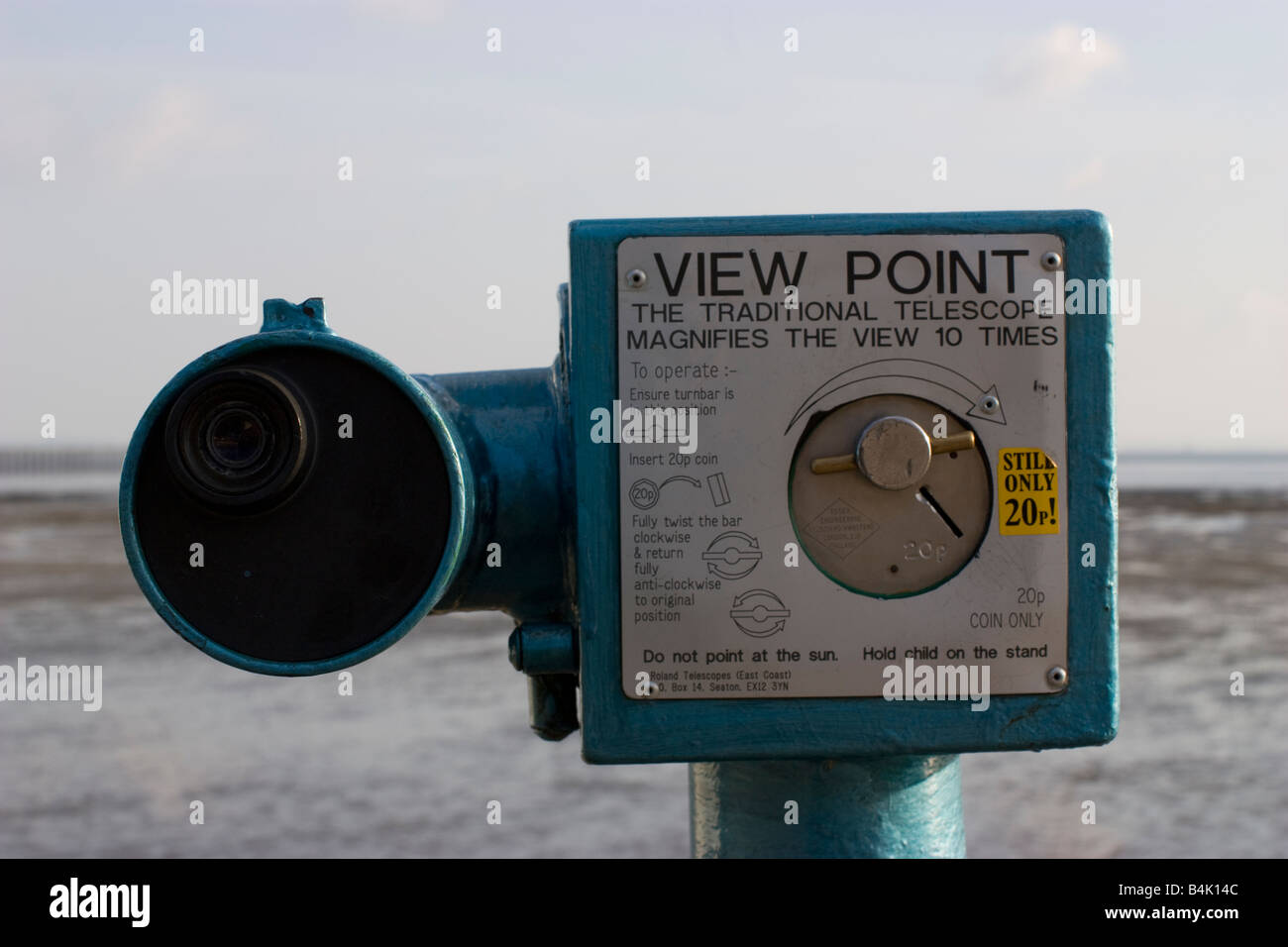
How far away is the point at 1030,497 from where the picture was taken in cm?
148

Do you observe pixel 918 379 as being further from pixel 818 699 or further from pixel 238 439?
pixel 238 439

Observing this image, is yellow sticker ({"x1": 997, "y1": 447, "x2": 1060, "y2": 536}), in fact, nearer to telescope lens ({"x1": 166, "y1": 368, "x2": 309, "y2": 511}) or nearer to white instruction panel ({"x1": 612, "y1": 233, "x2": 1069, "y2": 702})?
white instruction panel ({"x1": 612, "y1": 233, "x2": 1069, "y2": 702})

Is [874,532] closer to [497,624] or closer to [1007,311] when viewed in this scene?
[1007,311]

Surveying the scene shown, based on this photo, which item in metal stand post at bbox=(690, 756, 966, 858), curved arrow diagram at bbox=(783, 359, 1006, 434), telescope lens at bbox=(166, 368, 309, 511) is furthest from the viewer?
metal stand post at bbox=(690, 756, 966, 858)

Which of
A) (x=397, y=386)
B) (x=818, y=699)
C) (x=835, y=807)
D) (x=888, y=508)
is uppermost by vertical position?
(x=397, y=386)

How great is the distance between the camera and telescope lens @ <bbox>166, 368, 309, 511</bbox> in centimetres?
135

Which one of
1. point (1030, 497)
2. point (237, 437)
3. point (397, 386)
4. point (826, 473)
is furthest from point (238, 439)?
point (1030, 497)

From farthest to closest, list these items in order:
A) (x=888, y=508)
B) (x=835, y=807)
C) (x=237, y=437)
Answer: (x=835, y=807)
(x=888, y=508)
(x=237, y=437)

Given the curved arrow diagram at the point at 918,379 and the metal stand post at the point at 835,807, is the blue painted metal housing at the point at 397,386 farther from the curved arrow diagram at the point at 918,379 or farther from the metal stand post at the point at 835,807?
the metal stand post at the point at 835,807

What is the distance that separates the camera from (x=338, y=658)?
1.37m

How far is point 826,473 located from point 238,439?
613 millimetres

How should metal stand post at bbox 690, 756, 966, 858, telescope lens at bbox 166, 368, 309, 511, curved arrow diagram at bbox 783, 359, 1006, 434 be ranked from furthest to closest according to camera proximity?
metal stand post at bbox 690, 756, 966, 858
curved arrow diagram at bbox 783, 359, 1006, 434
telescope lens at bbox 166, 368, 309, 511

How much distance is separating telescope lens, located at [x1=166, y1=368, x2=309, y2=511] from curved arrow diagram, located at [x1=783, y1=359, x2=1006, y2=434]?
52 centimetres

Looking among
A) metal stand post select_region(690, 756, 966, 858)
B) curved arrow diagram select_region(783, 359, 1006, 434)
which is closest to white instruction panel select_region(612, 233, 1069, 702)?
curved arrow diagram select_region(783, 359, 1006, 434)
